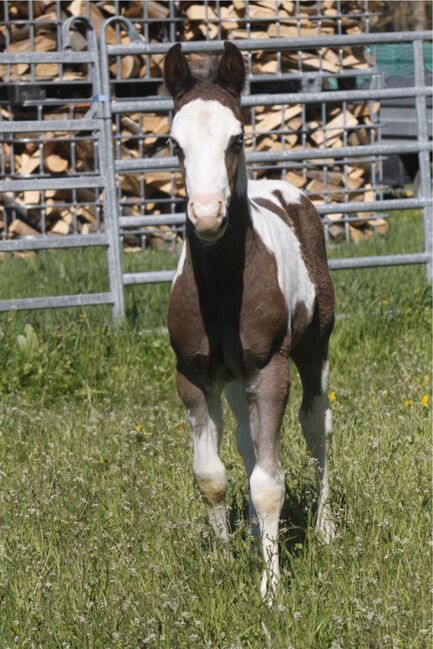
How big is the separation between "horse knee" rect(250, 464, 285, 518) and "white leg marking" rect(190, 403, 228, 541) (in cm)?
21

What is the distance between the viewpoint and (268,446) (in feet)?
13.9

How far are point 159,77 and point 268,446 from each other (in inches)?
341

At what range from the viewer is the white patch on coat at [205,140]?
4000 mm

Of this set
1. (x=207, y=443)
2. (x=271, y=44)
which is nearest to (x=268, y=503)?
(x=207, y=443)

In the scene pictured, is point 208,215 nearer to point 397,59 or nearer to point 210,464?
point 210,464

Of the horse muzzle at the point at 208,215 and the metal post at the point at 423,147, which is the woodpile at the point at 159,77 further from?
the horse muzzle at the point at 208,215

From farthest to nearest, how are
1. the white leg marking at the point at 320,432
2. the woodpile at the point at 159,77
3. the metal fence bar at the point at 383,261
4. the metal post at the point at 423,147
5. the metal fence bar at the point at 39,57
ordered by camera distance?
the woodpile at the point at 159,77 → the metal post at the point at 423,147 → the metal fence bar at the point at 383,261 → the metal fence bar at the point at 39,57 → the white leg marking at the point at 320,432

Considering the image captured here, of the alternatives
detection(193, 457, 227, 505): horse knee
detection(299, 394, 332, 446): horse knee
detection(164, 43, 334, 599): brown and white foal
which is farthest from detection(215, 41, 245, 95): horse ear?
detection(299, 394, 332, 446): horse knee

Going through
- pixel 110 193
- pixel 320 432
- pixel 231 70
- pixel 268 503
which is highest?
pixel 231 70

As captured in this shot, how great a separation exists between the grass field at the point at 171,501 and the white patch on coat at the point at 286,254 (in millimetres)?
695

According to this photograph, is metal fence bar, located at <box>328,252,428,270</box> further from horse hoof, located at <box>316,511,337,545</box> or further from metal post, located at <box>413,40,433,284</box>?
horse hoof, located at <box>316,511,337,545</box>

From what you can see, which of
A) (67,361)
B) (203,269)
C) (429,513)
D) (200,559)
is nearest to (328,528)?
(429,513)

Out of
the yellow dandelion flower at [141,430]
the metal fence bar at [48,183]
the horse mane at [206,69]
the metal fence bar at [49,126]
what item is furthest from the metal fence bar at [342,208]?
the horse mane at [206,69]

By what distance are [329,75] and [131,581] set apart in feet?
20.2
